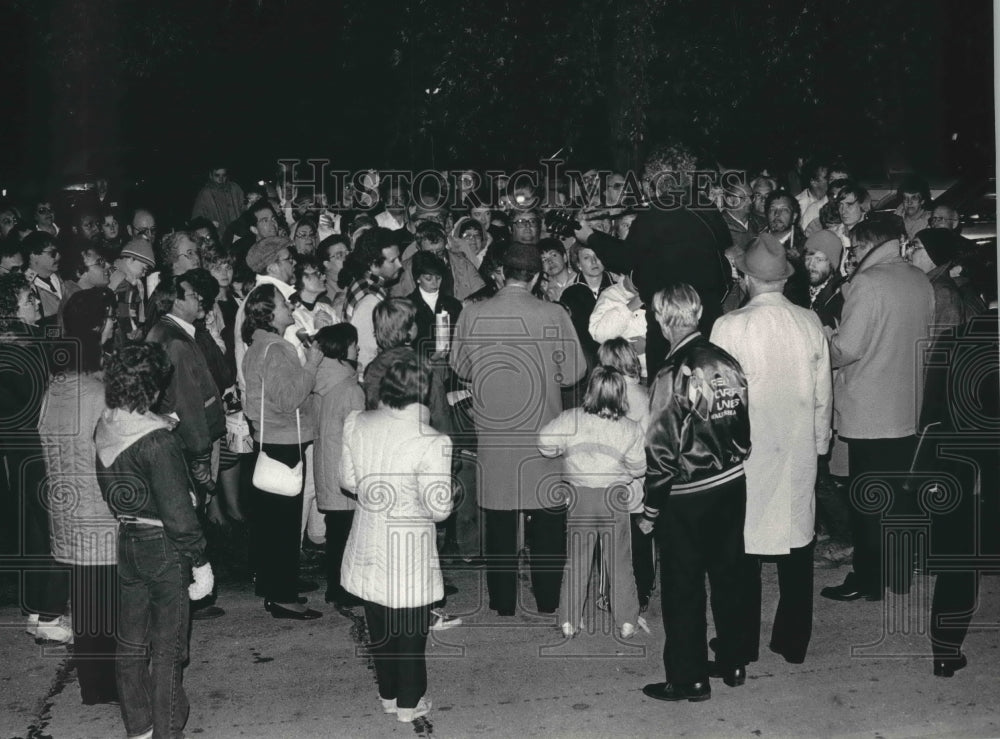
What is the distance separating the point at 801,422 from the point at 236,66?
10.5 m

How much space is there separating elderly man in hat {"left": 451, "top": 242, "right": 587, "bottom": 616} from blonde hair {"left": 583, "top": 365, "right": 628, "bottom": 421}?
0.73 metres

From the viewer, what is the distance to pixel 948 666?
6176 millimetres

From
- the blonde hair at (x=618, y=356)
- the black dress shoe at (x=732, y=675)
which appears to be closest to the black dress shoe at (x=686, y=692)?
the black dress shoe at (x=732, y=675)

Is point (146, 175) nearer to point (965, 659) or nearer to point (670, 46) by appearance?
point (670, 46)

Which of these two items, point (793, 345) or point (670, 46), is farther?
point (670, 46)

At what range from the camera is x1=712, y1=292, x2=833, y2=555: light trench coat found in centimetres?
618

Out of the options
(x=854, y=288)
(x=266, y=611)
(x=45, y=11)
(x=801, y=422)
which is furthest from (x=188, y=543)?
(x=45, y=11)

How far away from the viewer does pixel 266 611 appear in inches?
283

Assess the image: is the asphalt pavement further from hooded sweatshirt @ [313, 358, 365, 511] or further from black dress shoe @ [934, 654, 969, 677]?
hooded sweatshirt @ [313, 358, 365, 511]

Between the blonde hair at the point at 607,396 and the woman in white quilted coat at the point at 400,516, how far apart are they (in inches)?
44.4

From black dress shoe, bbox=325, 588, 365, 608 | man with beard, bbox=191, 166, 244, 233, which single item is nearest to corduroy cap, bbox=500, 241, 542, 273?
black dress shoe, bbox=325, 588, 365, 608

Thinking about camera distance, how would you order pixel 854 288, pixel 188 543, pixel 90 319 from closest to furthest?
1. pixel 188 543
2. pixel 90 319
3. pixel 854 288

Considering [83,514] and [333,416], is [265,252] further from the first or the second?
[83,514]

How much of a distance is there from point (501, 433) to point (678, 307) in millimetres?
1769
